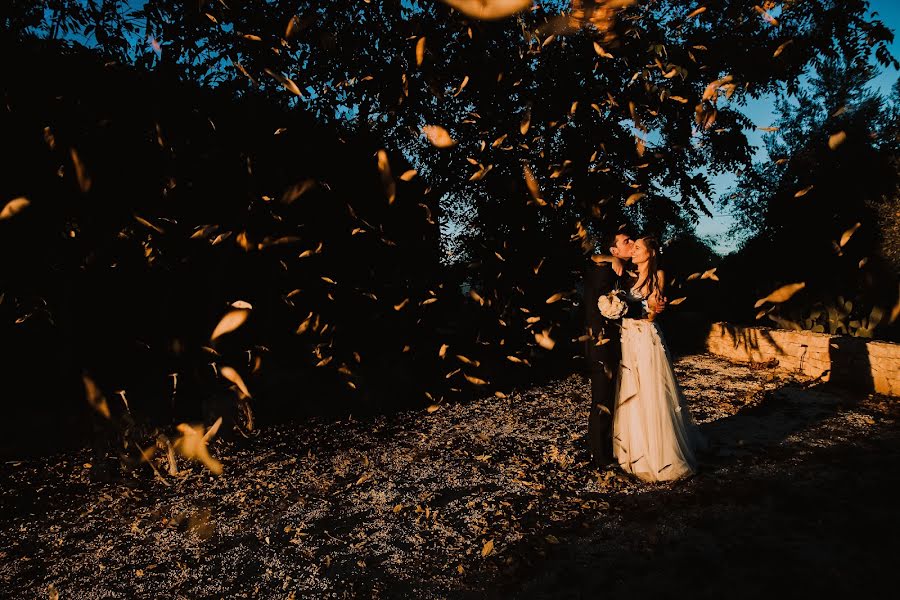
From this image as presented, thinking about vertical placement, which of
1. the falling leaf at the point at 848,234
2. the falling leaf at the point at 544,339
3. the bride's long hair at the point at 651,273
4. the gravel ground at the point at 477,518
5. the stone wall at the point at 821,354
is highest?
the falling leaf at the point at 848,234

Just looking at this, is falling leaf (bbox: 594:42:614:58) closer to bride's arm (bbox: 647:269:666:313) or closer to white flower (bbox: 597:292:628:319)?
bride's arm (bbox: 647:269:666:313)

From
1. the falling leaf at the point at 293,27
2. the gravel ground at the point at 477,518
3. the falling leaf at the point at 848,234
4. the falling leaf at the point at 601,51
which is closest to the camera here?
the gravel ground at the point at 477,518

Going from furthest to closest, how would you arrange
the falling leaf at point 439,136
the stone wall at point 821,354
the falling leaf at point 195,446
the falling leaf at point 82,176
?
the falling leaf at point 439,136 < the stone wall at point 821,354 < the falling leaf at point 195,446 < the falling leaf at point 82,176

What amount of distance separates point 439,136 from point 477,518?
496 centimetres

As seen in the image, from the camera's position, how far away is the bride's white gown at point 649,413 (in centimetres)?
432

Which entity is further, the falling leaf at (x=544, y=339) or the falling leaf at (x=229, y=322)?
the falling leaf at (x=544, y=339)

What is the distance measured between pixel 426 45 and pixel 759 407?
6461 millimetres

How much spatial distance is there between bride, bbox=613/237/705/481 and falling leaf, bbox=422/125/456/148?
3226mm

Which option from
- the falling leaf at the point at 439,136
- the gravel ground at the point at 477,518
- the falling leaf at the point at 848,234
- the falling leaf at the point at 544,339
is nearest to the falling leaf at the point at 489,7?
the falling leaf at the point at 439,136

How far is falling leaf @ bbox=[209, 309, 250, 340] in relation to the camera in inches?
237

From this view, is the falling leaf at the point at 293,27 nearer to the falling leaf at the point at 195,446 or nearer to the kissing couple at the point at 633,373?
the kissing couple at the point at 633,373

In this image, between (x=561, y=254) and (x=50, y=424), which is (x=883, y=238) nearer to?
(x=561, y=254)

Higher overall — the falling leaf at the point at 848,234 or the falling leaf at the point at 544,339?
the falling leaf at the point at 848,234

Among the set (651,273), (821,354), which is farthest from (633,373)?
(821,354)
